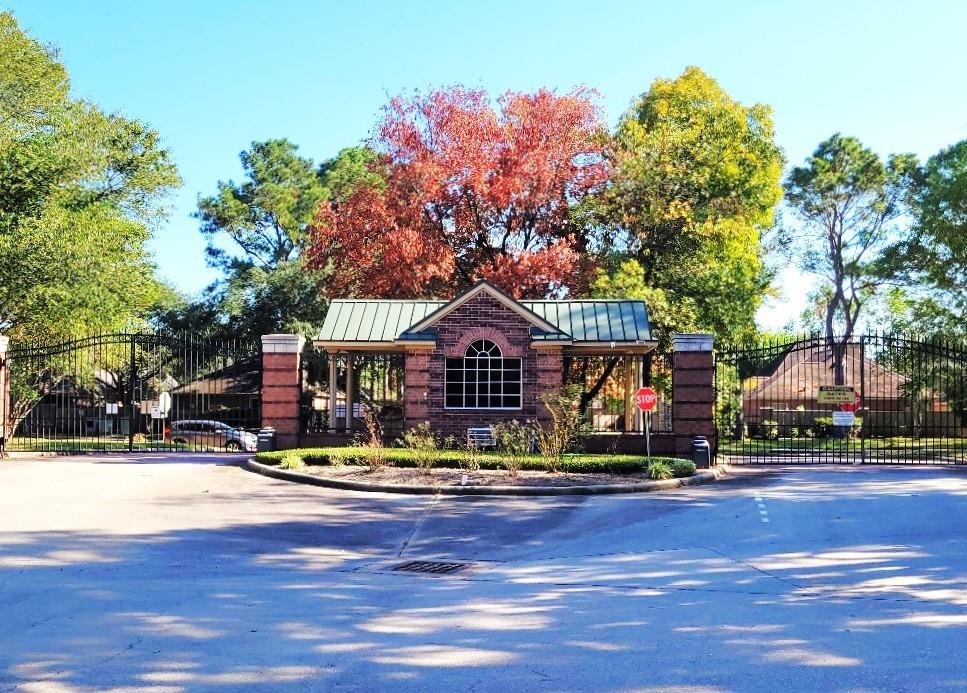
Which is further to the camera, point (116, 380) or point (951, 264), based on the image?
point (116, 380)

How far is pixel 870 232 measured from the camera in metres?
51.5

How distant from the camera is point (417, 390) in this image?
2470cm

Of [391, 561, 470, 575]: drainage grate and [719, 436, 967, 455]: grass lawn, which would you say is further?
[719, 436, 967, 455]: grass lawn

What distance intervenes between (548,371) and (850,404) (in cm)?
1651

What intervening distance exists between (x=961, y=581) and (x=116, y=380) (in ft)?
184

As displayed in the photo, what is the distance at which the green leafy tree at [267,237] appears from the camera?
46375 mm

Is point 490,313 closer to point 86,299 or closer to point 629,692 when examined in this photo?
point 86,299

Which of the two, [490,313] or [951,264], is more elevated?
[951,264]

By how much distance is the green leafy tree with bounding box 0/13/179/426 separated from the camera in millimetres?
29578

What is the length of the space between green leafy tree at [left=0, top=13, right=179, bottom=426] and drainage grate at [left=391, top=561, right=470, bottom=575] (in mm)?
22530

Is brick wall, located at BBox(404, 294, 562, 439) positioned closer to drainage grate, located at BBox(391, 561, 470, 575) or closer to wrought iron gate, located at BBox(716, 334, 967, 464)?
wrought iron gate, located at BBox(716, 334, 967, 464)

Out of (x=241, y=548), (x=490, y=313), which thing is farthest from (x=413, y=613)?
(x=490, y=313)

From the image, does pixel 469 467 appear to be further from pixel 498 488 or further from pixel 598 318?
pixel 598 318

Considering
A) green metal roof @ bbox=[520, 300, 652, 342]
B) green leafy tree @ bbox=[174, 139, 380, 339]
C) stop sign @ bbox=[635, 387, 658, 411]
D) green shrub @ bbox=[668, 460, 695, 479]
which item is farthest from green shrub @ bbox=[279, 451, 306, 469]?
green leafy tree @ bbox=[174, 139, 380, 339]
